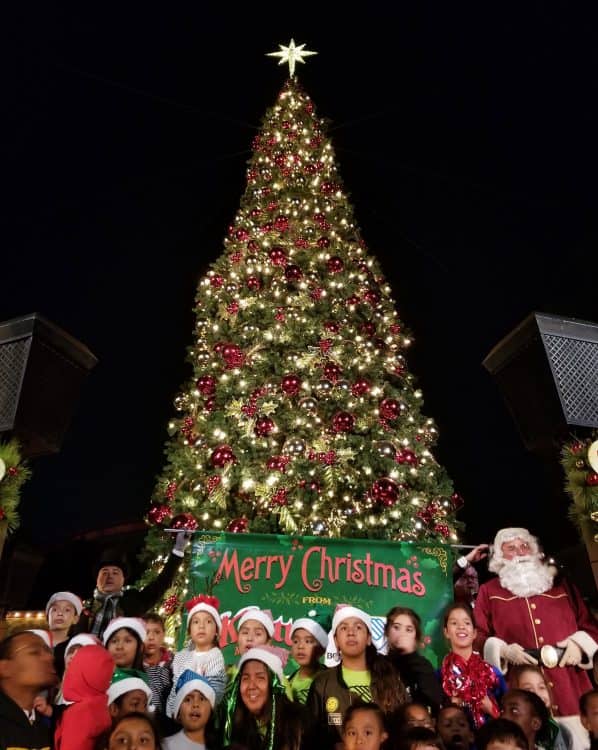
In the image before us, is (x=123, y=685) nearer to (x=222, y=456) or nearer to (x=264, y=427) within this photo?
(x=222, y=456)

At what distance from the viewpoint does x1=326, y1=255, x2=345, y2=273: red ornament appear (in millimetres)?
6215

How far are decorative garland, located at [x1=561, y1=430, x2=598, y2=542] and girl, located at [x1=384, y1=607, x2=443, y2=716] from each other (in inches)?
72.2

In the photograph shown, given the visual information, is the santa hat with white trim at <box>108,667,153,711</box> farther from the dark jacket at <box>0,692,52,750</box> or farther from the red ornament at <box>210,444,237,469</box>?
the red ornament at <box>210,444,237,469</box>

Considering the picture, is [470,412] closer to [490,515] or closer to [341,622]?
[490,515]

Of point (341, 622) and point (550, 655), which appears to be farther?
point (550, 655)

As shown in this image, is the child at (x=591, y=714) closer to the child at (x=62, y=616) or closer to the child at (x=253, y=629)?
the child at (x=253, y=629)

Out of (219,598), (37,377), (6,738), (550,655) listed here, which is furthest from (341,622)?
(37,377)

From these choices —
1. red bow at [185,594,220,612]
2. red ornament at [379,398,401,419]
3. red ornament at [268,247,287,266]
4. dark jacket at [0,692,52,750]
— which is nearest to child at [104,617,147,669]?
red bow at [185,594,220,612]

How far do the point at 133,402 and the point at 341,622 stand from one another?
842cm

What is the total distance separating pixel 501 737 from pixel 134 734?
1.47 m

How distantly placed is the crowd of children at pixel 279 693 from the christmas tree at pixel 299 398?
1.50m

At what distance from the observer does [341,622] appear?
329 cm

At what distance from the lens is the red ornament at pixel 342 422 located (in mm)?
5281

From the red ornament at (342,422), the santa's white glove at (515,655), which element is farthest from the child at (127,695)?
the red ornament at (342,422)
